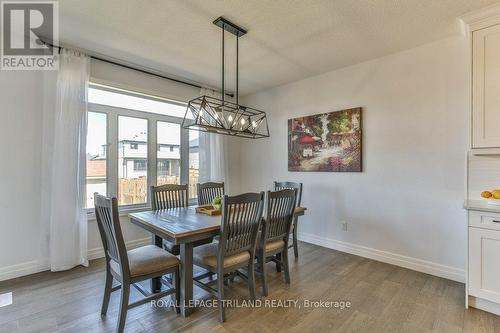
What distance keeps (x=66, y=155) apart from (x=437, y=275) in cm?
445

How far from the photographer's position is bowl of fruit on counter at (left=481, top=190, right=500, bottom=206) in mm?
2205

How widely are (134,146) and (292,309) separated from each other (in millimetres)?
3065

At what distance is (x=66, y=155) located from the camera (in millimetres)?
2945

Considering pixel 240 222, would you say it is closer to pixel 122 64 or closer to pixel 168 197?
pixel 168 197

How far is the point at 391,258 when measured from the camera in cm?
313

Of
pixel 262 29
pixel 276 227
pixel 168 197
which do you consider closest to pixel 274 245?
pixel 276 227

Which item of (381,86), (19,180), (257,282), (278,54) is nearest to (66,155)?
(19,180)

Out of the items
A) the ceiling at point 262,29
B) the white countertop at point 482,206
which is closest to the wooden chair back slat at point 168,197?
the ceiling at point 262,29

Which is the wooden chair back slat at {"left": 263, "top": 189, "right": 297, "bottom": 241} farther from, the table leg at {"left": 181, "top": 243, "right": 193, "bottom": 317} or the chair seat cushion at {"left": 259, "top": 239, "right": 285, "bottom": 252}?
the table leg at {"left": 181, "top": 243, "right": 193, "bottom": 317}

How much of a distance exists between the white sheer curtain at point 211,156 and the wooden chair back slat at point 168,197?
1107 millimetres

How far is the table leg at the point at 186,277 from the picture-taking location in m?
2.06

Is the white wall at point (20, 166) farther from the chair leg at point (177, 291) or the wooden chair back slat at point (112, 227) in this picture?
the chair leg at point (177, 291)

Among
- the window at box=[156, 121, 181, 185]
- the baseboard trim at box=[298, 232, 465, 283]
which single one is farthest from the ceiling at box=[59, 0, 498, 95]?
the baseboard trim at box=[298, 232, 465, 283]

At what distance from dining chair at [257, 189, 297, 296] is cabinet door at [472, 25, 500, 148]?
68.8 inches
